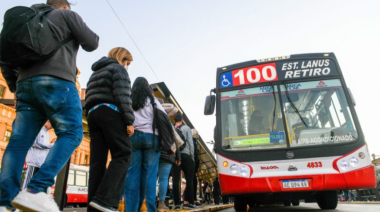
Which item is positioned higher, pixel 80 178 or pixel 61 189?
pixel 80 178

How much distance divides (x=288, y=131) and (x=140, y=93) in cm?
289

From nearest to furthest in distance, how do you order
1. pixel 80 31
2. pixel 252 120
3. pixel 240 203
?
Answer: pixel 80 31 → pixel 252 120 → pixel 240 203

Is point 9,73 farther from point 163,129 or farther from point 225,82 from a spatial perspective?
point 225,82

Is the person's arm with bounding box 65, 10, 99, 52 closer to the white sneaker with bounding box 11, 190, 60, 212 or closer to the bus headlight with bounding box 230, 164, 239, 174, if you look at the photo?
the white sneaker with bounding box 11, 190, 60, 212

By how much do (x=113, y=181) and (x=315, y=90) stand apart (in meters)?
4.38

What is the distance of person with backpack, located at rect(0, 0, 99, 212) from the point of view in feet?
6.36

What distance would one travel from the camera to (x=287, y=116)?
5242mm

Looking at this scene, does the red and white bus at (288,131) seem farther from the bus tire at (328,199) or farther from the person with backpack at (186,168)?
the person with backpack at (186,168)

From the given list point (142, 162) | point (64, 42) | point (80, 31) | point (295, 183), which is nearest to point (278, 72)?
point (295, 183)

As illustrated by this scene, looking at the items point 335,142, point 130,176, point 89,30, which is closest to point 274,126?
point 335,142

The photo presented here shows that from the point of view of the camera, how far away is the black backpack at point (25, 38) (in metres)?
1.94

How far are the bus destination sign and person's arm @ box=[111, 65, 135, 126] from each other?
11.2 feet

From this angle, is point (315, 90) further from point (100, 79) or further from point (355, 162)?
point (100, 79)

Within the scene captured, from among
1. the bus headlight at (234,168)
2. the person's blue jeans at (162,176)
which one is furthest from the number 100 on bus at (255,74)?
the person's blue jeans at (162,176)
